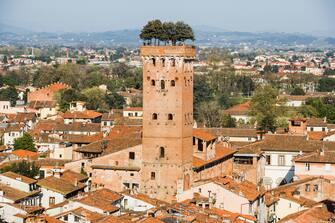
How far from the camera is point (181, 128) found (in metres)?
35.4

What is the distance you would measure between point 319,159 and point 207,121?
2590 centimetres

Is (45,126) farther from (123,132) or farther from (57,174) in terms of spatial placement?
(57,174)

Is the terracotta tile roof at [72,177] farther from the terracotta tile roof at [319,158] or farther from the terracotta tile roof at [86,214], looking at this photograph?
the terracotta tile roof at [319,158]

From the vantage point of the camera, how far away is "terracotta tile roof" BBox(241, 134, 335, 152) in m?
41.6

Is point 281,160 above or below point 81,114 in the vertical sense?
above

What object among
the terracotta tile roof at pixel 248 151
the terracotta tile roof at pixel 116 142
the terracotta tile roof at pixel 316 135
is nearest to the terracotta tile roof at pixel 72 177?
the terracotta tile roof at pixel 116 142

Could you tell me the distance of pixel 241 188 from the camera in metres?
32.0

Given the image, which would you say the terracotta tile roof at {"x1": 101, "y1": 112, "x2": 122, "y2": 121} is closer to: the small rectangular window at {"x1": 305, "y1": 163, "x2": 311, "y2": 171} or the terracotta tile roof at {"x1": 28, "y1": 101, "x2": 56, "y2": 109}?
the terracotta tile roof at {"x1": 28, "y1": 101, "x2": 56, "y2": 109}

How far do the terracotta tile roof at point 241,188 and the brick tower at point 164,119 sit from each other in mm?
2252

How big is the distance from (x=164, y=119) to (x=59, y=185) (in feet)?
15.1

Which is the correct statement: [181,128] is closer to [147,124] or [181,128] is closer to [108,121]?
[147,124]

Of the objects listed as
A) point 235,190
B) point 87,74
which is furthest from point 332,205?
point 87,74

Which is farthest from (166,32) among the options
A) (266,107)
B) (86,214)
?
(266,107)

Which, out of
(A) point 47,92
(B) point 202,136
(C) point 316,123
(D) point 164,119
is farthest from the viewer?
(A) point 47,92
